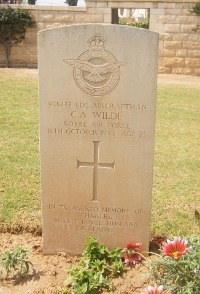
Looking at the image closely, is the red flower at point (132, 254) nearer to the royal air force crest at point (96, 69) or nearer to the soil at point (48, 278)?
the soil at point (48, 278)

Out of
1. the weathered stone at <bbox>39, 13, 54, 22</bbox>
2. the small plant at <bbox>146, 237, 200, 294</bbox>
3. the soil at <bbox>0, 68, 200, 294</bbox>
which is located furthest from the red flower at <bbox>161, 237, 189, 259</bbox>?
the weathered stone at <bbox>39, 13, 54, 22</bbox>

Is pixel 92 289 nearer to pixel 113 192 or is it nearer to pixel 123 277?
pixel 123 277

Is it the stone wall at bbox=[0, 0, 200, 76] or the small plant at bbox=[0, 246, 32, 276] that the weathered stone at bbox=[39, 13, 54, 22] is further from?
the small plant at bbox=[0, 246, 32, 276]

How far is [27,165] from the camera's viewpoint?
520 cm

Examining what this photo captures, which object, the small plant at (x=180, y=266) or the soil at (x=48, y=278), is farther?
the soil at (x=48, y=278)

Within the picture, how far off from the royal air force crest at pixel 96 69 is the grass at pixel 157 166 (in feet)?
4.89

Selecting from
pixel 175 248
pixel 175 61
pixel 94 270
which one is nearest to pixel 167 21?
pixel 175 61

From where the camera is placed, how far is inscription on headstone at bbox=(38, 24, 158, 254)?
2.83 meters

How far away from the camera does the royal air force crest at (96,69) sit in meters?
2.82

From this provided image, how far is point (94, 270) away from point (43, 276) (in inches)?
16.0

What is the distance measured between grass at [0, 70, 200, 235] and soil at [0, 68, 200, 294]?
22 cm

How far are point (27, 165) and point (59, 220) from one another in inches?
80.7

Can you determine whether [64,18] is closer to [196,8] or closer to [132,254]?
[196,8]

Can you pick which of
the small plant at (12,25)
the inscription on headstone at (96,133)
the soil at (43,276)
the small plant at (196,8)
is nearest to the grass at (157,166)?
the soil at (43,276)
